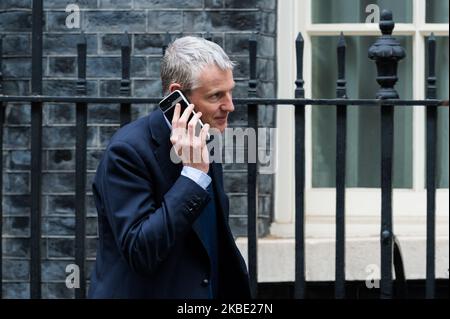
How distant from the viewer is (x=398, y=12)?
6.58 metres

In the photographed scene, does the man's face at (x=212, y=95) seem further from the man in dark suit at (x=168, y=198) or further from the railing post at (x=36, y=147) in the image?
the railing post at (x=36, y=147)

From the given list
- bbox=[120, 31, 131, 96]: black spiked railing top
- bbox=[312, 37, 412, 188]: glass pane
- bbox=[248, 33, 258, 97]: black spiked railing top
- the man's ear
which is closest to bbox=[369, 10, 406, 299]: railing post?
bbox=[248, 33, 258, 97]: black spiked railing top

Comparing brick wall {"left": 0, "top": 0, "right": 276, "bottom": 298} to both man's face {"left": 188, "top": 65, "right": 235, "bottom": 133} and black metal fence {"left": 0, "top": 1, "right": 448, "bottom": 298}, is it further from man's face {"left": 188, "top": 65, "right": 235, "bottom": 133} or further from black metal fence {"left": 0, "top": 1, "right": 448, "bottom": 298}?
man's face {"left": 188, "top": 65, "right": 235, "bottom": 133}

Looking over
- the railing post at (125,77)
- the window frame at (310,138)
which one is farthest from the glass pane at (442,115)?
the railing post at (125,77)

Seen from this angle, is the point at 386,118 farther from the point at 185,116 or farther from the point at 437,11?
the point at 437,11

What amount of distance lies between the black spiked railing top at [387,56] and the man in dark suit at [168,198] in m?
1.08

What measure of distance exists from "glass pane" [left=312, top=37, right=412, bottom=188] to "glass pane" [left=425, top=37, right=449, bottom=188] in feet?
0.56

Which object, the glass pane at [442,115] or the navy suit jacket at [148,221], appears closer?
the navy suit jacket at [148,221]

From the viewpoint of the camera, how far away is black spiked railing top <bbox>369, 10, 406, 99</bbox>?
4895 mm

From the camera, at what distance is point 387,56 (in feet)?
16.1

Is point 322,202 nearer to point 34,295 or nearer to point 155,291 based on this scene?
point 34,295

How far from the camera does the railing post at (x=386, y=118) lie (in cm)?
491
